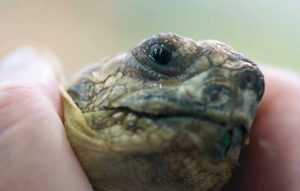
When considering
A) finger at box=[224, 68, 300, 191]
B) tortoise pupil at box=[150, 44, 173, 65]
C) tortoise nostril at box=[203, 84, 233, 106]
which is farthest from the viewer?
finger at box=[224, 68, 300, 191]

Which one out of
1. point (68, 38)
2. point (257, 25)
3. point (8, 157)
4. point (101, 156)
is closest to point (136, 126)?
point (101, 156)

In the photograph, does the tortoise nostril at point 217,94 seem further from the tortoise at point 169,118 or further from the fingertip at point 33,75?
the fingertip at point 33,75

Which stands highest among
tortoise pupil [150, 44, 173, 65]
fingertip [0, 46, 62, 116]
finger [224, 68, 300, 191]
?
tortoise pupil [150, 44, 173, 65]

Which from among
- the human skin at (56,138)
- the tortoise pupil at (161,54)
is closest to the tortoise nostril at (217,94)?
the tortoise pupil at (161,54)

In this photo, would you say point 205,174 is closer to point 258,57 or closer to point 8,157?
point 8,157

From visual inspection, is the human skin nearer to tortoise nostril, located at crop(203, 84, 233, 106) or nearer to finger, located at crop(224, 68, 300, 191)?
finger, located at crop(224, 68, 300, 191)

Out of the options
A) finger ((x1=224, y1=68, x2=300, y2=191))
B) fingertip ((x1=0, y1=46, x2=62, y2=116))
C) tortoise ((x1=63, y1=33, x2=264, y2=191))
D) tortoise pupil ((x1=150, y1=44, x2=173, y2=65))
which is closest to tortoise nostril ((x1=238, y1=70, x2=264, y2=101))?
Result: tortoise ((x1=63, y1=33, x2=264, y2=191))

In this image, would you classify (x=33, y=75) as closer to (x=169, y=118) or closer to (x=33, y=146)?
(x=33, y=146)
